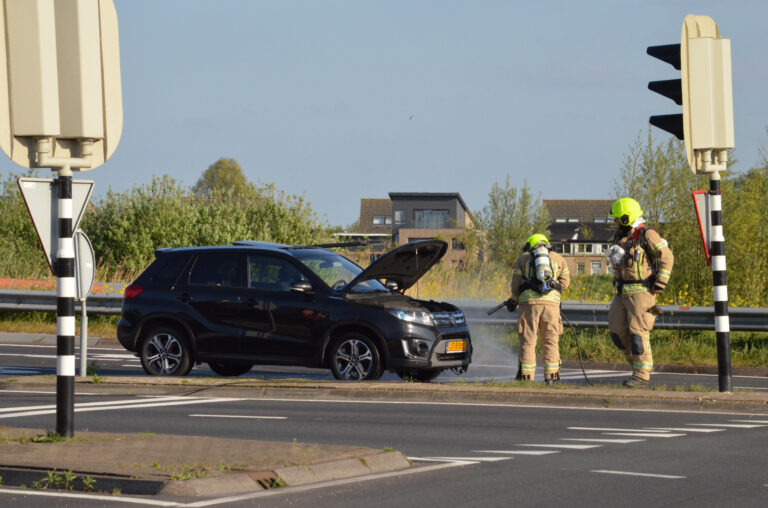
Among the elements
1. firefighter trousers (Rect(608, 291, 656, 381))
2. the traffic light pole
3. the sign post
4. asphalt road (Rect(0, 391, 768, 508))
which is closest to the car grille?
asphalt road (Rect(0, 391, 768, 508))

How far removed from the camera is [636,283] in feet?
43.6

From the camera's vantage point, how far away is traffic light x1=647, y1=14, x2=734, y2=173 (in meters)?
12.4

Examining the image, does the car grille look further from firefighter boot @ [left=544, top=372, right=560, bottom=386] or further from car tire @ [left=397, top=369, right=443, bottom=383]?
firefighter boot @ [left=544, top=372, right=560, bottom=386]

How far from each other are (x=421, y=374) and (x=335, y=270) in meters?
1.75

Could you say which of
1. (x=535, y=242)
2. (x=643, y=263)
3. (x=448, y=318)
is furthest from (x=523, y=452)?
(x=448, y=318)

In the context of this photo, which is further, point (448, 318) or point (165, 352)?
point (165, 352)

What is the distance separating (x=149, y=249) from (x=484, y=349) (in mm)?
16747

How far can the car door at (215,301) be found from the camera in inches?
599

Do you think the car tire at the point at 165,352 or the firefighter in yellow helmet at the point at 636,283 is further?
the car tire at the point at 165,352

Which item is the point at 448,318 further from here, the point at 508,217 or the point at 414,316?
the point at 508,217

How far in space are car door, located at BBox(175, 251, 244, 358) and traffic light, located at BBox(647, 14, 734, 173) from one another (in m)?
5.88

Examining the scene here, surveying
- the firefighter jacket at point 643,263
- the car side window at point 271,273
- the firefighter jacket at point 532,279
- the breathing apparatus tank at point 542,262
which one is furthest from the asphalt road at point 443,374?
the firefighter jacket at point 643,263

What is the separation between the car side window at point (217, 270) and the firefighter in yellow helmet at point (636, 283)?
16.1ft

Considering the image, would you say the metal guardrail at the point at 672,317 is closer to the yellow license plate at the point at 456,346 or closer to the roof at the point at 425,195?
the yellow license plate at the point at 456,346
